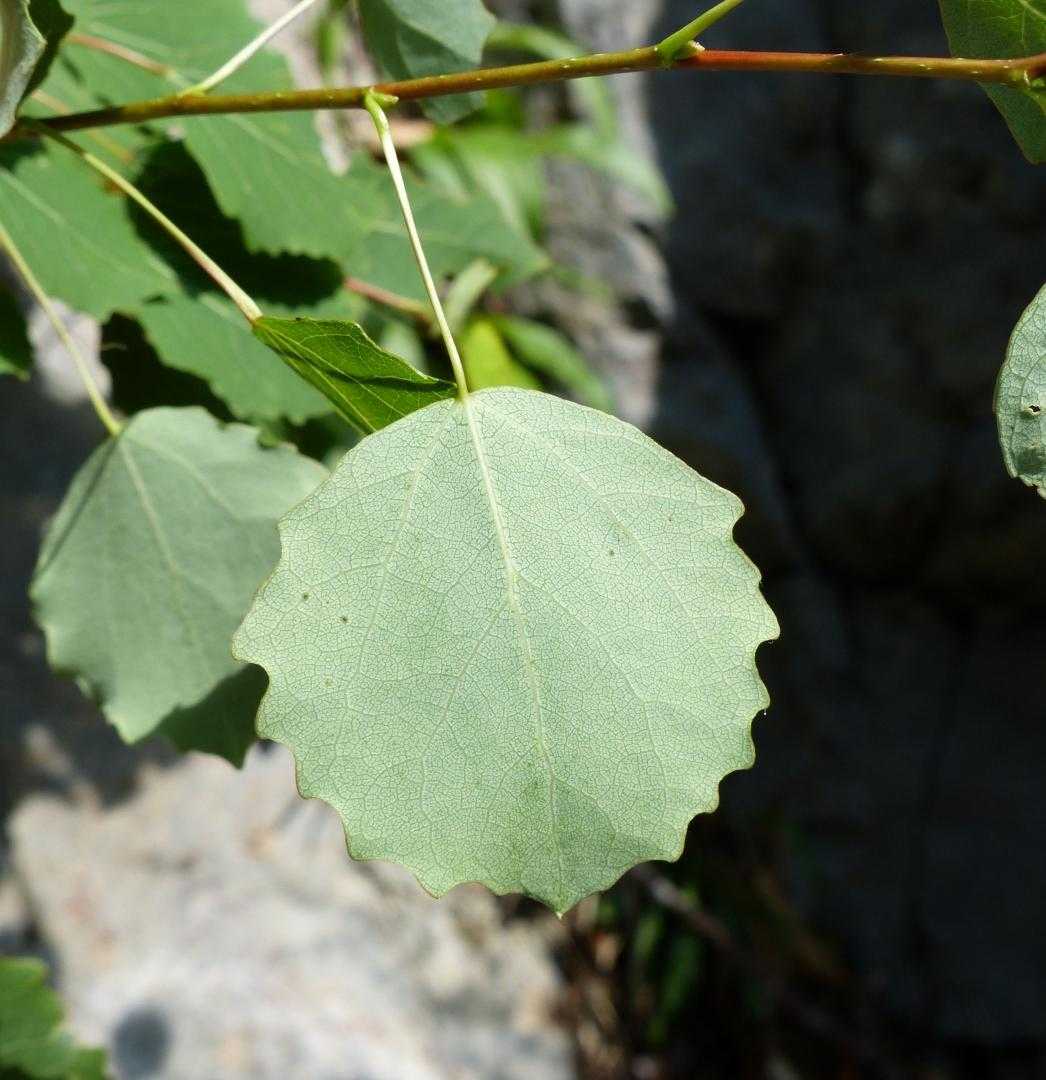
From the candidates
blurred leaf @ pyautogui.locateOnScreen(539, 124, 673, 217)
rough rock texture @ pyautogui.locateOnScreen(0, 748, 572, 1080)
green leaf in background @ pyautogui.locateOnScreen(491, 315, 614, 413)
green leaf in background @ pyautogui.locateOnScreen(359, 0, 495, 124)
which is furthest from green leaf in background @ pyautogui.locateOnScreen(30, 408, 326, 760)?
blurred leaf @ pyautogui.locateOnScreen(539, 124, 673, 217)

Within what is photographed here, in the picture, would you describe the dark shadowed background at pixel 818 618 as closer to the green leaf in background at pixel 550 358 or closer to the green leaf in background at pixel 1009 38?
the green leaf in background at pixel 550 358

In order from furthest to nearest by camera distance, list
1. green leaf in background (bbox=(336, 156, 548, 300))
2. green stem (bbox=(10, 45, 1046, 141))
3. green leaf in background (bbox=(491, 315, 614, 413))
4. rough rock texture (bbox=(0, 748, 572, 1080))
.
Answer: green leaf in background (bbox=(491, 315, 614, 413)) < rough rock texture (bbox=(0, 748, 572, 1080)) < green leaf in background (bbox=(336, 156, 548, 300)) < green stem (bbox=(10, 45, 1046, 141))

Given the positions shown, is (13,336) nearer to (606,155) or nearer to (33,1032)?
(33,1032)

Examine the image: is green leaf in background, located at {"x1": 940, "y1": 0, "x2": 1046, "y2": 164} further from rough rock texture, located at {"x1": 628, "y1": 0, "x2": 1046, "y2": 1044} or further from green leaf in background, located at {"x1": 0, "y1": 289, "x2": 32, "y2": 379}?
rough rock texture, located at {"x1": 628, "y1": 0, "x2": 1046, "y2": 1044}

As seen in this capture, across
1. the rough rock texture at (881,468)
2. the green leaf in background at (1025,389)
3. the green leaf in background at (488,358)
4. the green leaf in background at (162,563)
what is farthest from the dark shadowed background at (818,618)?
the green leaf in background at (1025,389)

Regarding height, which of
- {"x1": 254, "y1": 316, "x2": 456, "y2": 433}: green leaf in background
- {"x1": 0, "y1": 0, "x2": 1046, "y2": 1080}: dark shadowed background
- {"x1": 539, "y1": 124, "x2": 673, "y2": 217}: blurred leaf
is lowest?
{"x1": 0, "y1": 0, "x2": 1046, "y2": 1080}: dark shadowed background

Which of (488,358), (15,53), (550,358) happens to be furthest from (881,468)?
(15,53)
